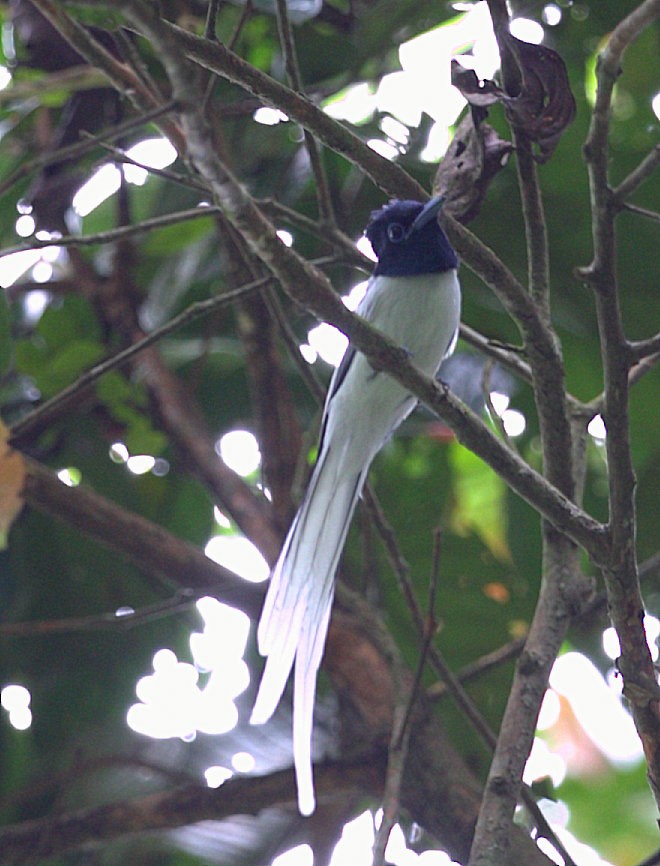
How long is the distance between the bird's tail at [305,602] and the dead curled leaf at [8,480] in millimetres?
616

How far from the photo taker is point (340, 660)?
276 cm

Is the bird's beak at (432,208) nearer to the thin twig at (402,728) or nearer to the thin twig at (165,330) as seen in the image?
the thin twig at (165,330)

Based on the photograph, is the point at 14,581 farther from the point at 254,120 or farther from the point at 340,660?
the point at 254,120

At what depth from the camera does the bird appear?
2340mm

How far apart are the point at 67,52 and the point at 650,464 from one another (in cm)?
212

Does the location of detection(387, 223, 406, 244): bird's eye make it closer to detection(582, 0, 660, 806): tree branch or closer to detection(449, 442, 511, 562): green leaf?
detection(582, 0, 660, 806): tree branch

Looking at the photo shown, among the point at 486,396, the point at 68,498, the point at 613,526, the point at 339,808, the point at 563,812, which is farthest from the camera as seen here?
the point at 339,808

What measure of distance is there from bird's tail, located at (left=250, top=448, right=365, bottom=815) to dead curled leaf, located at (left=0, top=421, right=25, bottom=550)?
616 mm

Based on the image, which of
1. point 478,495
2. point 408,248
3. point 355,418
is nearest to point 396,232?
point 408,248

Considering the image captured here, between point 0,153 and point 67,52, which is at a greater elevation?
point 67,52

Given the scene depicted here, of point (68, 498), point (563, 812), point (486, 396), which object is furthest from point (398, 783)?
point (68, 498)

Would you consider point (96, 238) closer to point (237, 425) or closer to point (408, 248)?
point (408, 248)

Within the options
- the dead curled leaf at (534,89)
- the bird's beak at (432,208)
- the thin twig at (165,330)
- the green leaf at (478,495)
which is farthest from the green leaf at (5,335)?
the green leaf at (478,495)

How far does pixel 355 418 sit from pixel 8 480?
778 millimetres
